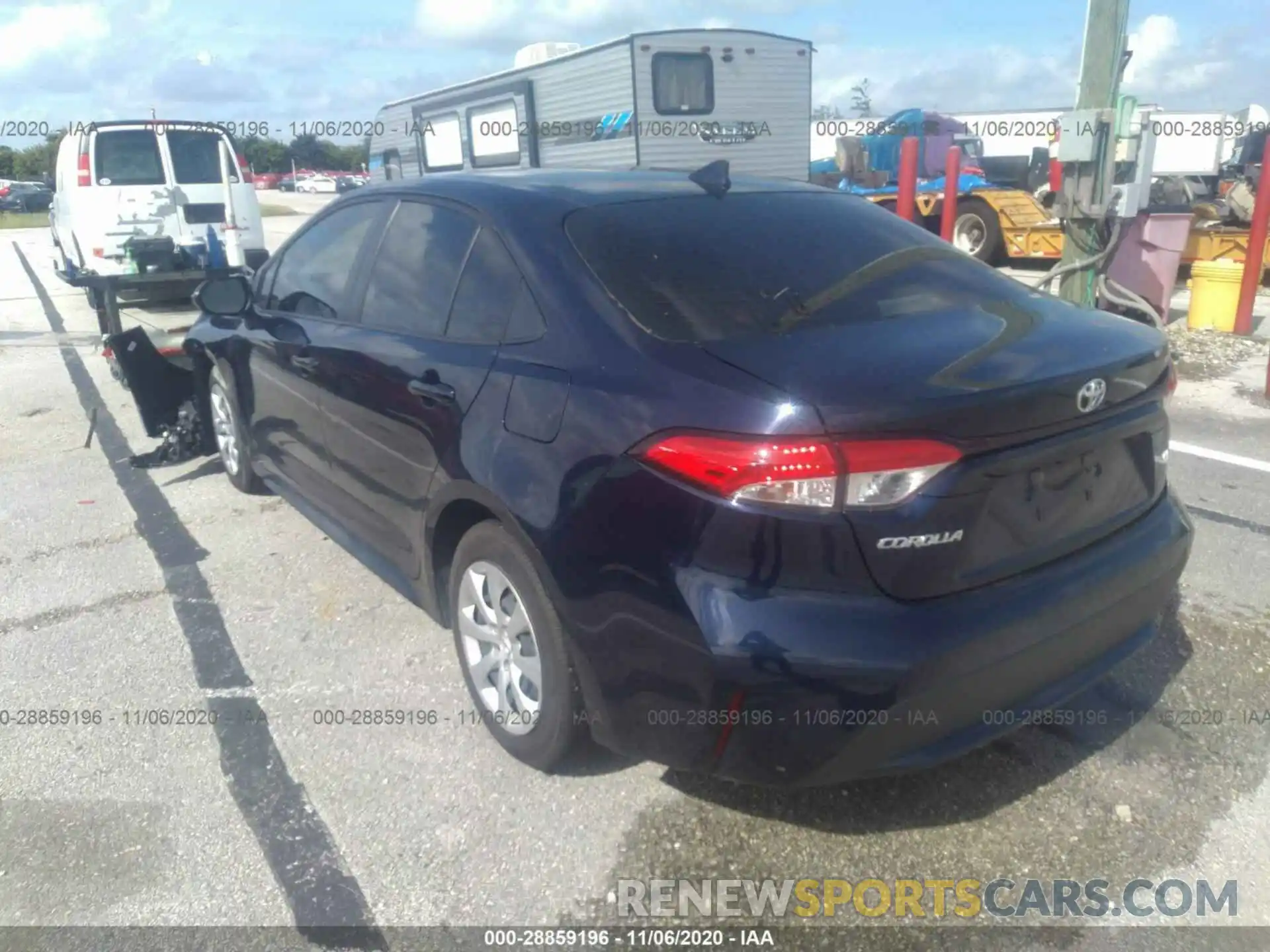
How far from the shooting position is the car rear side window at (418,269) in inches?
125

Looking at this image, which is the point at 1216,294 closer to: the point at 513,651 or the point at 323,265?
the point at 323,265

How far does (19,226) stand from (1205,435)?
129 feet

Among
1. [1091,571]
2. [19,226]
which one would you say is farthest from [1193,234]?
[19,226]

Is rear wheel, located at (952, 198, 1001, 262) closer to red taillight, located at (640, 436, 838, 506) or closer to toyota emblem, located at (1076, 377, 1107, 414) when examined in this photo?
toyota emblem, located at (1076, 377, 1107, 414)

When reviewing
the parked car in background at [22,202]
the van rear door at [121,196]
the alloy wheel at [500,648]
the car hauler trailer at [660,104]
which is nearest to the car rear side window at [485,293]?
the alloy wheel at [500,648]

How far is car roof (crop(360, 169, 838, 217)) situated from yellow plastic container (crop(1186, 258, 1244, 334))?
7.58 metres

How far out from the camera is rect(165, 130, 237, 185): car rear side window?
1141 cm

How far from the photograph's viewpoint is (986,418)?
226 cm

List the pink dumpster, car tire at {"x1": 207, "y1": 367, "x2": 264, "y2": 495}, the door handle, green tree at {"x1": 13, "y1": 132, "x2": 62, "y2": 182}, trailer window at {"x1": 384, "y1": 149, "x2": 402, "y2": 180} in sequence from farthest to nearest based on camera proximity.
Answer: green tree at {"x1": 13, "y1": 132, "x2": 62, "y2": 182}, trailer window at {"x1": 384, "y1": 149, "x2": 402, "y2": 180}, the pink dumpster, car tire at {"x1": 207, "y1": 367, "x2": 264, "y2": 495}, the door handle

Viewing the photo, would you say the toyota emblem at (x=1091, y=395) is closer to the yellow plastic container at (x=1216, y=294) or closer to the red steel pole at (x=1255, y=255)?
the red steel pole at (x=1255, y=255)

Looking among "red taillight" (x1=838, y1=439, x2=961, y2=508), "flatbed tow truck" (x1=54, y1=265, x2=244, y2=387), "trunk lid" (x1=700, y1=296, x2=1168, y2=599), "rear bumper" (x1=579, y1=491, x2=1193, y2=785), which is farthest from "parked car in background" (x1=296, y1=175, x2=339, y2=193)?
"red taillight" (x1=838, y1=439, x2=961, y2=508)

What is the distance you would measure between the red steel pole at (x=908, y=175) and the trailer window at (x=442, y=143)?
8703mm

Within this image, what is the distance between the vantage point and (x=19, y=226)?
35.7 meters

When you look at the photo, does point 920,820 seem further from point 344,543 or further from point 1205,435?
point 1205,435
